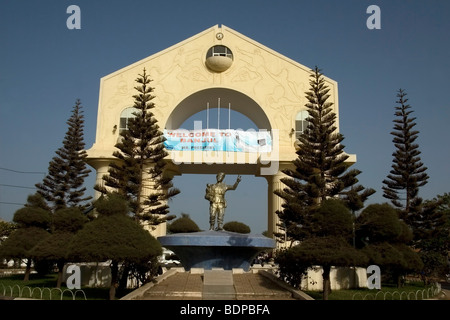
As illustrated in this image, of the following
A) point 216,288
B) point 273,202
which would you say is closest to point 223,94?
point 273,202

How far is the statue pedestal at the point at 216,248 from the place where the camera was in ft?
40.3

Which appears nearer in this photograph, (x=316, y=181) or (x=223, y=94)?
(x=316, y=181)

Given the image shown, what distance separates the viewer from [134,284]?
1276cm

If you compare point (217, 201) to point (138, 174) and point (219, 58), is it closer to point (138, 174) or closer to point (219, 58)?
point (138, 174)

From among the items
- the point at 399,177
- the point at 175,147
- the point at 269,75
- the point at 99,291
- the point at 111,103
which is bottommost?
the point at 99,291

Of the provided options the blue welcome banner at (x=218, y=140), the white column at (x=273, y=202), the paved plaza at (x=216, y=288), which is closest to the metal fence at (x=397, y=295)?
the paved plaza at (x=216, y=288)

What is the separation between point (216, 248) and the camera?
12633 mm

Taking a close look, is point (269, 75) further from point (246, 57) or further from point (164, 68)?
point (164, 68)

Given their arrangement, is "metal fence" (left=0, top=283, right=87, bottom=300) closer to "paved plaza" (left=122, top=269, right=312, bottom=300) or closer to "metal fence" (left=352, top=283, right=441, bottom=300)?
"paved plaza" (left=122, top=269, right=312, bottom=300)

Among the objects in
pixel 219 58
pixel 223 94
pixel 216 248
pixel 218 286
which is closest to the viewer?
pixel 218 286
